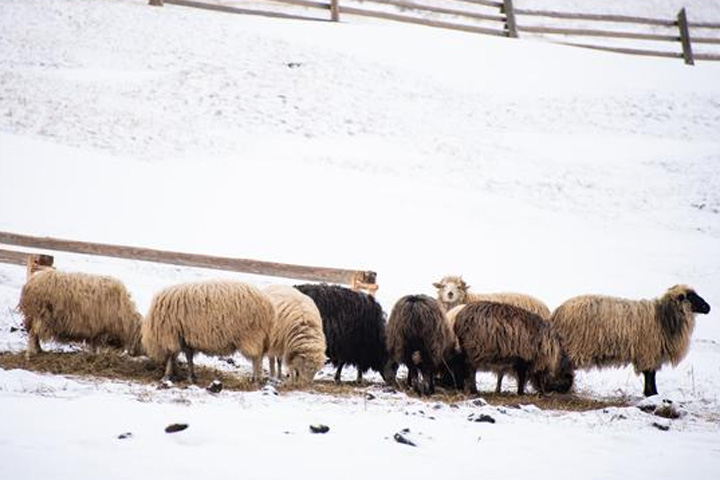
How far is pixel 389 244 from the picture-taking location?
1808 cm

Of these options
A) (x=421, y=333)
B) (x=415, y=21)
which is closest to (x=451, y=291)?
(x=421, y=333)

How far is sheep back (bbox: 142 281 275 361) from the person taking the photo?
882cm

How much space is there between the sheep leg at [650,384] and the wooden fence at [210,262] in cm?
355

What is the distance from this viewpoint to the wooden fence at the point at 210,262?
1202 cm

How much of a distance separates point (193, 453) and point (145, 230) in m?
12.4

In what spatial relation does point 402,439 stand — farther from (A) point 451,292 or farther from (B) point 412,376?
(A) point 451,292

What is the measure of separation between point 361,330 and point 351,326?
5.1 inches

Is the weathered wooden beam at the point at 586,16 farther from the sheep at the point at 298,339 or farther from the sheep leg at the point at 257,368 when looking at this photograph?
the sheep leg at the point at 257,368

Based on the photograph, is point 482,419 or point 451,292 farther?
point 451,292

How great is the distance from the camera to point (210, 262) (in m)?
12.5

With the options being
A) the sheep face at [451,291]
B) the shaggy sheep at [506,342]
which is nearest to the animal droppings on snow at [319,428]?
the shaggy sheep at [506,342]

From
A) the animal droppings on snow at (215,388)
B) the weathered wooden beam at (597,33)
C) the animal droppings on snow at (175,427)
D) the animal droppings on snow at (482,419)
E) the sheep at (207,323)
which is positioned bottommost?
the animal droppings on snow at (482,419)

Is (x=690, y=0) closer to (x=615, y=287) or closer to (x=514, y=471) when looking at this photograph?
(x=615, y=287)

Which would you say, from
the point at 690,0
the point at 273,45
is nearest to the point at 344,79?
the point at 273,45
